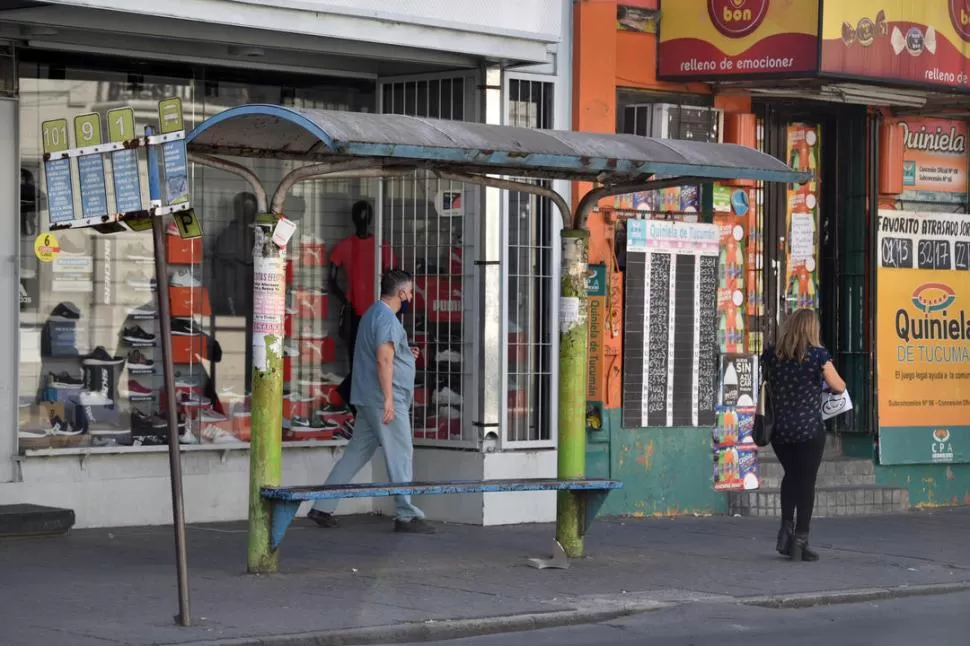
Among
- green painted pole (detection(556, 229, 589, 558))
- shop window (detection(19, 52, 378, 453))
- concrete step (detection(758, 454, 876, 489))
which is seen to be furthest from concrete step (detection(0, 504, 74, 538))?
concrete step (detection(758, 454, 876, 489))

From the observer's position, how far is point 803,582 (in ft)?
36.6

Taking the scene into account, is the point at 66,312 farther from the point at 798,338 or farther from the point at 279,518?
the point at 798,338

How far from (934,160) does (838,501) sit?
3517 millimetres

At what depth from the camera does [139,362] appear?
1333cm

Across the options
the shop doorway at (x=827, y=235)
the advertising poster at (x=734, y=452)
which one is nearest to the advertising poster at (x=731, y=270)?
the shop doorway at (x=827, y=235)

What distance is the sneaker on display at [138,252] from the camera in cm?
1331

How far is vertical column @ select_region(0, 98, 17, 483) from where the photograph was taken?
12.4 m

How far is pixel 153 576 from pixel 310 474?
3554mm

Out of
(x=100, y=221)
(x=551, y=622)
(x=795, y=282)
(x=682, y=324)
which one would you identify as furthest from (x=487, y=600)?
(x=795, y=282)

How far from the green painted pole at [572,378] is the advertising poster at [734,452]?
3692 millimetres

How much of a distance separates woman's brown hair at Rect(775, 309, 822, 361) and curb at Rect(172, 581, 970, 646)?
1805 mm

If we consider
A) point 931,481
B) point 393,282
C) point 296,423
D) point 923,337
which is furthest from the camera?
point 931,481

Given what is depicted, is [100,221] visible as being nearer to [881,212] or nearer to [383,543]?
[383,543]

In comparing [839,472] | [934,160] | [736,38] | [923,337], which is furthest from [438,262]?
[934,160]
